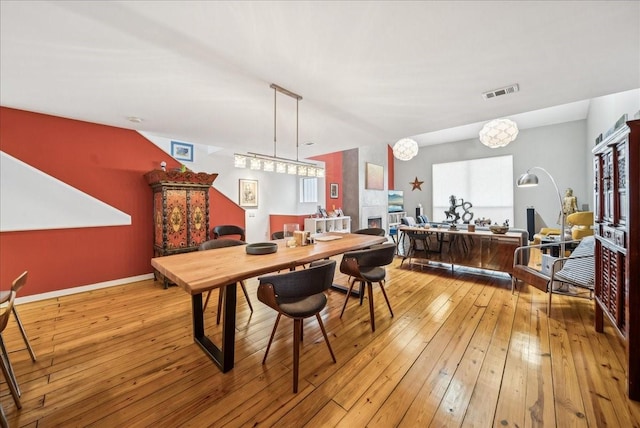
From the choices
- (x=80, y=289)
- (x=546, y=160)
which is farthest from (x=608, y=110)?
(x=80, y=289)

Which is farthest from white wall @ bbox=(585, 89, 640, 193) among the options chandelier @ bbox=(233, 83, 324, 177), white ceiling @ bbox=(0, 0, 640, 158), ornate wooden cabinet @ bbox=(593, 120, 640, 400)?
chandelier @ bbox=(233, 83, 324, 177)

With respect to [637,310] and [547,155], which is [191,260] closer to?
[637,310]

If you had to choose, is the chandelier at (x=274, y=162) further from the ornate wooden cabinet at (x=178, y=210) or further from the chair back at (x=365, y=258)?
the ornate wooden cabinet at (x=178, y=210)

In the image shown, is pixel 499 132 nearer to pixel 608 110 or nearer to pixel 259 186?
pixel 608 110

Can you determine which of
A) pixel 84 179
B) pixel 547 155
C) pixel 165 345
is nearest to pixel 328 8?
pixel 165 345

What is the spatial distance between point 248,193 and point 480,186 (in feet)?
24.7

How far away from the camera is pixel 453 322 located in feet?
8.55

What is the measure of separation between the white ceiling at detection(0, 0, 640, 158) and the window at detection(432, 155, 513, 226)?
5.68 meters

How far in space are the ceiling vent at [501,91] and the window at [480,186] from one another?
5.44 metres

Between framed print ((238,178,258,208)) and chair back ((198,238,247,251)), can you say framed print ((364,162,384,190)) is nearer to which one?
framed print ((238,178,258,208))

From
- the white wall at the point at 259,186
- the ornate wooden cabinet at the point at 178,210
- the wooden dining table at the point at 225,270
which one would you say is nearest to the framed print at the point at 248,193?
the white wall at the point at 259,186

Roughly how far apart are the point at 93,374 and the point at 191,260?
1050mm

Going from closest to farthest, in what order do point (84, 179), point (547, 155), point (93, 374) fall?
point (93, 374)
point (84, 179)
point (547, 155)

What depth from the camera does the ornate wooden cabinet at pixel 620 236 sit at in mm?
1574
